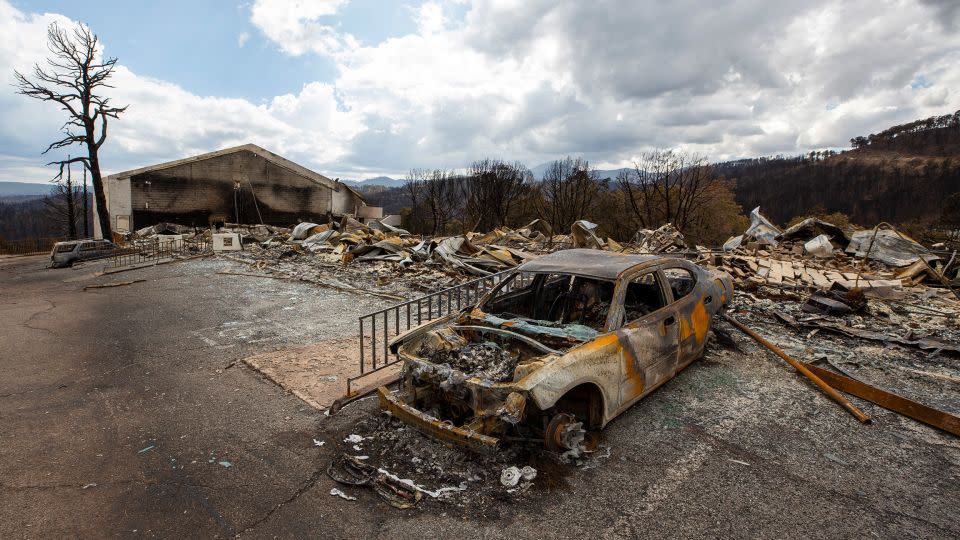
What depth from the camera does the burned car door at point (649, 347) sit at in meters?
4.04

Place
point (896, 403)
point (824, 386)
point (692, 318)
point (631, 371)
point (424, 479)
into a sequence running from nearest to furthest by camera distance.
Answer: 1. point (424, 479)
2. point (631, 371)
3. point (896, 403)
4. point (824, 386)
5. point (692, 318)

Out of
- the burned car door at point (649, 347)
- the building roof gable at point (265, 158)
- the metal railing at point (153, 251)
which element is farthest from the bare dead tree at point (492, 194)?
the burned car door at point (649, 347)

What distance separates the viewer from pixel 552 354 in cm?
373

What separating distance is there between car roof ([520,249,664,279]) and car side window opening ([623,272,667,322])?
0.42m

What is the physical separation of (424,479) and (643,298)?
132 inches

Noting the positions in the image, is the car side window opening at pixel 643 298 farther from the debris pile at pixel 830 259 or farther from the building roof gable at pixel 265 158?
the building roof gable at pixel 265 158

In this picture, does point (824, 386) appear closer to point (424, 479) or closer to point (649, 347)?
point (649, 347)

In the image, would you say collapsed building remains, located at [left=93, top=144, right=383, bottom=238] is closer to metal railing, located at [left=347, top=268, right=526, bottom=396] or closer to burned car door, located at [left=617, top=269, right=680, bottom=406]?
metal railing, located at [left=347, top=268, right=526, bottom=396]

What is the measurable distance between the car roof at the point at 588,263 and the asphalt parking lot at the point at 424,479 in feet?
4.54

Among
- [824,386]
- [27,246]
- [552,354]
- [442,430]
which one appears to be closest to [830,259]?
[824,386]

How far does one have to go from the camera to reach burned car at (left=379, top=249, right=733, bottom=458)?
3.43m

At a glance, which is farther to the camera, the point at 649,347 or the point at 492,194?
the point at 492,194

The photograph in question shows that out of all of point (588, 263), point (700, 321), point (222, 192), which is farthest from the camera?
point (222, 192)

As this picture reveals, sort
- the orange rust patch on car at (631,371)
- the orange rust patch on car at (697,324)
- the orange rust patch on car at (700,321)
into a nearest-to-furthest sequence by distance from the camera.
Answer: the orange rust patch on car at (631,371), the orange rust patch on car at (697,324), the orange rust patch on car at (700,321)
